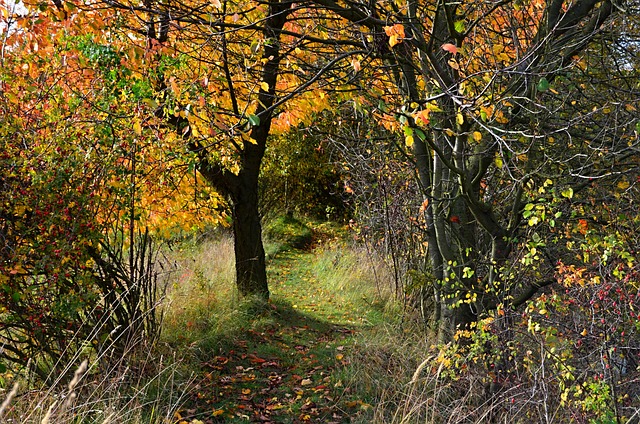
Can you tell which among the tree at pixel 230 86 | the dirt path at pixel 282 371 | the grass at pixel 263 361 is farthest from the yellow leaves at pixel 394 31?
the dirt path at pixel 282 371

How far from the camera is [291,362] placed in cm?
639

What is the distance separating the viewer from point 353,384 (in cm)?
559

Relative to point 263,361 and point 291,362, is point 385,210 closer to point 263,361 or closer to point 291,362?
point 291,362

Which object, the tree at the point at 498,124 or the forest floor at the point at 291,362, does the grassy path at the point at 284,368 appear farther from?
the tree at the point at 498,124

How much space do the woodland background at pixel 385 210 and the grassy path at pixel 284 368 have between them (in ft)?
0.12

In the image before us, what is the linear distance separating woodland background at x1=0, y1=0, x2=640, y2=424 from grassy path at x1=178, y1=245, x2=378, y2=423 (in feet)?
0.12

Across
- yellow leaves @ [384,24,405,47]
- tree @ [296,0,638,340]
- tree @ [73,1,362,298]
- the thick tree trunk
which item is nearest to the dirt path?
the thick tree trunk

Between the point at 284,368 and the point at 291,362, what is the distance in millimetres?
166

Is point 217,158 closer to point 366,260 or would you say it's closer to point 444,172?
point 444,172

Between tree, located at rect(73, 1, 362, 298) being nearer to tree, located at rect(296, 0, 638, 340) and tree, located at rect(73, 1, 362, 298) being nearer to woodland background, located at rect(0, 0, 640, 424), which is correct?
woodland background, located at rect(0, 0, 640, 424)

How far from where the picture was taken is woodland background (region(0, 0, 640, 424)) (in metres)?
4.08

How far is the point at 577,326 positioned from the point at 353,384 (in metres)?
2.25

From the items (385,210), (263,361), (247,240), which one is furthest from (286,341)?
(385,210)

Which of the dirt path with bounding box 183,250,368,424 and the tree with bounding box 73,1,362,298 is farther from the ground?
the tree with bounding box 73,1,362,298
